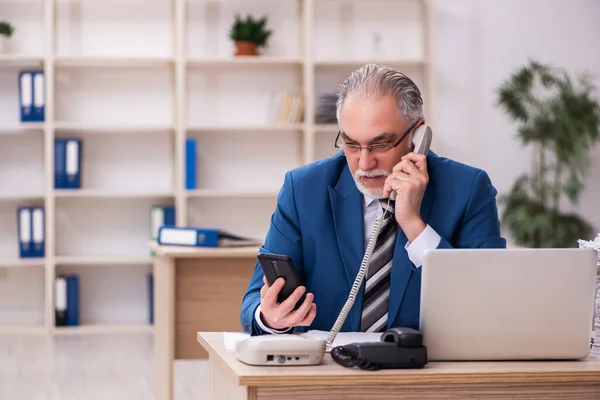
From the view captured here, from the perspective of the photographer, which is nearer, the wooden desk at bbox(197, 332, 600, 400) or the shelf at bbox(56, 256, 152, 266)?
the wooden desk at bbox(197, 332, 600, 400)

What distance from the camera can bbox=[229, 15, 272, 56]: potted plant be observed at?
245 inches

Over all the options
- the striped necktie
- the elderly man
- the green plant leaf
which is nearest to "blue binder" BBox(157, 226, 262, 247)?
the elderly man

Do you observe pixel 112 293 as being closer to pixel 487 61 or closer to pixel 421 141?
pixel 487 61

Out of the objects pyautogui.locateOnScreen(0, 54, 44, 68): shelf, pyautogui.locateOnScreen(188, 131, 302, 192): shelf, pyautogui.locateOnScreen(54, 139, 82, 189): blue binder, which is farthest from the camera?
pyautogui.locateOnScreen(188, 131, 302, 192): shelf

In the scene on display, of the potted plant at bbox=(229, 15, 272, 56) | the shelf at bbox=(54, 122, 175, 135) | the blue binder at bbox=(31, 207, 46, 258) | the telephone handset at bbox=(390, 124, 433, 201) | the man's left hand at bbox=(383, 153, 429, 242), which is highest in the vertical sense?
the potted plant at bbox=(229, 15, 272, 56)

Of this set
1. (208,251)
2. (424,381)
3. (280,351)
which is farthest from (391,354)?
(208,251)

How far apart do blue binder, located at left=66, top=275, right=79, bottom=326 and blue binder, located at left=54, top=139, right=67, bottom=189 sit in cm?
64

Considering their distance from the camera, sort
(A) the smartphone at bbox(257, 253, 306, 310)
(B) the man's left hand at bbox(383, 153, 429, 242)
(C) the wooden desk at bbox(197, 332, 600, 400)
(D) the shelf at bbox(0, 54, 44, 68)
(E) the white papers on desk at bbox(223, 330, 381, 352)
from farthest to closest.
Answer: (D) the shelf at bbox(0, 54, 44, 68) → (B) the man's left hand at bbox(383, 153, 429, 242) → (E) the white papers on desk at bbox(223, 330, 381, 352) → (A) the smartphone at bbox(257, 253, 306, 310) → (C) the wooden desk at bbox(197, 332, 600, 400)

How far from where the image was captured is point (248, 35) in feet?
20.4

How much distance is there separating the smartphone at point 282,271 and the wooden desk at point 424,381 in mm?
189

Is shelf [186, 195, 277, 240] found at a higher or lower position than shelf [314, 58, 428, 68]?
lower

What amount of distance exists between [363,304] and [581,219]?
4564 millimetres

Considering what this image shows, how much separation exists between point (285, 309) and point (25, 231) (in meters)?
4.69

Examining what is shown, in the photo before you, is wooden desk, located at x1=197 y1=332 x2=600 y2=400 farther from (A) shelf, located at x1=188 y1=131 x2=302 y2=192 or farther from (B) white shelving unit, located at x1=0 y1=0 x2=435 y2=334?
(A) shelf, located at x1=188 y1=131 x2=302 y2=192
